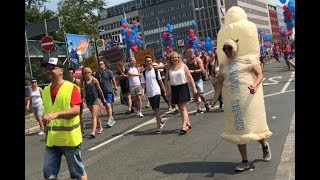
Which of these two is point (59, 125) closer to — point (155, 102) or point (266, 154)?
point (266, 154)

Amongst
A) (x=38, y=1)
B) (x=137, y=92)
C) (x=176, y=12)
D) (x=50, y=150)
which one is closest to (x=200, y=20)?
(x=176, y=12)

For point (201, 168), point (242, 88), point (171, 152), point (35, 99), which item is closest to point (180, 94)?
point (171, 152)

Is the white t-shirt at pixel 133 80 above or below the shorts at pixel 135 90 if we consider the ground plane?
above

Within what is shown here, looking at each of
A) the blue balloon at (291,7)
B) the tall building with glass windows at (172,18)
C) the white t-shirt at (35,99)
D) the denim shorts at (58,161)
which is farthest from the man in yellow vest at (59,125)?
the tall building with glass windows at (172,18)

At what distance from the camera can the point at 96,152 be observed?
881 cm

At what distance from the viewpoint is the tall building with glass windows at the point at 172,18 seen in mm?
137750

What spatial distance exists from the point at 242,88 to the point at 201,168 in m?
1.36

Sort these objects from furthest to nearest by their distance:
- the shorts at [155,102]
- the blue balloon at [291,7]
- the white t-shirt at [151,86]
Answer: the blue balloon at [291,7] → the white t-shirt at [151,86] → the shorts at [155,102]

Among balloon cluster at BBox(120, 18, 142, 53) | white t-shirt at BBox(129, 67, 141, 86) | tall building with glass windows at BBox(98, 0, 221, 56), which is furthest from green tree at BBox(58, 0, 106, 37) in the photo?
tall building with glass windows at BBox(98, 0, 221, 56)

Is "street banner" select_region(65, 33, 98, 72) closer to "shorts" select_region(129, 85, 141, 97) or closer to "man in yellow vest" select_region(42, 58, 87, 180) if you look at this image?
"shorts" select_region(129, 85, 141, 97)

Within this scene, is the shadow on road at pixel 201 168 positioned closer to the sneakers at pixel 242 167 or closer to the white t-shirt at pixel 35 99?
the sneakers at pixel 242 167

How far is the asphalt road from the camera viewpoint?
6.36 meters

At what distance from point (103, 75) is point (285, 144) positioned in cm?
680

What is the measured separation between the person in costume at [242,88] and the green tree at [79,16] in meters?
42.3
